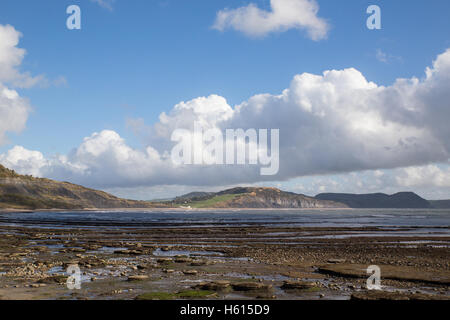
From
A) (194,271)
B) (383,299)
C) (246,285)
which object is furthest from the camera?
(194,271)

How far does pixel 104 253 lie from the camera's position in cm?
4275

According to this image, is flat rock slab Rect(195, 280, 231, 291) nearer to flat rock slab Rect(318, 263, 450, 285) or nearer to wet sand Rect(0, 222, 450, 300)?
wet sand Rect(0, 222, 450, 300)

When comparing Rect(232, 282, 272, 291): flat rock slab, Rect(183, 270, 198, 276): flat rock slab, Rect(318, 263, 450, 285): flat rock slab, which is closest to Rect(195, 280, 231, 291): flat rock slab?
Rect(232, 282, 272, 291): flat rock slab

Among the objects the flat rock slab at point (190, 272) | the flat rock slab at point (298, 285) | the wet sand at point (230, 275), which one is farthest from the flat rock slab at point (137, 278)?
the flat rock slab at point (298, 285)

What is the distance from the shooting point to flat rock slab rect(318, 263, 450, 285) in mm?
25797

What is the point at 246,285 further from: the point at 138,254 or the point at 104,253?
the point at 104,253

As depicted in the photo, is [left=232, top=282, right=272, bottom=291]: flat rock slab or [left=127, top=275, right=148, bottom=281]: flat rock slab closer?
[left=232, top=282, right=272, bottom=291]: flat rock slab

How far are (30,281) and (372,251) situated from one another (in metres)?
35.7

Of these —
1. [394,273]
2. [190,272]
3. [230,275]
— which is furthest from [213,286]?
[394,273]

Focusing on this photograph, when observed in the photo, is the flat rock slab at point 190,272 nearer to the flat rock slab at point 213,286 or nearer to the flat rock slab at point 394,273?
the flat rock slab at point 213,286

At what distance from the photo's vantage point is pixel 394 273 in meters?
28.2
